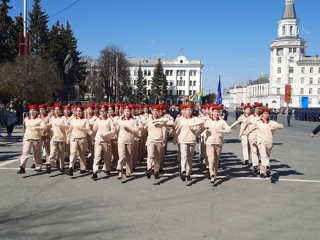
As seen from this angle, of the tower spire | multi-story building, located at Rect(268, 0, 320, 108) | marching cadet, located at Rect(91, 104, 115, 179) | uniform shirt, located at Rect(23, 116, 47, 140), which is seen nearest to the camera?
marching cadet, located at Rect(91, 104, 115, 179)

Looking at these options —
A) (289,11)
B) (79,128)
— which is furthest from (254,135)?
(289,11)

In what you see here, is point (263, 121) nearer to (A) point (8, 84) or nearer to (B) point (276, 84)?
(A) point (8, 84)

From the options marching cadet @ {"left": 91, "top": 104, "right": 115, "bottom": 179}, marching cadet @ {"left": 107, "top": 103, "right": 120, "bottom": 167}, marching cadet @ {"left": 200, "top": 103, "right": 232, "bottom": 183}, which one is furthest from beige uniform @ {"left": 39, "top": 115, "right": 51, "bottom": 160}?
marching cadet @ {"left": 200, "top": 103, "right": 232, "bottom": 183}

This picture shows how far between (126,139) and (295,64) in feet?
348

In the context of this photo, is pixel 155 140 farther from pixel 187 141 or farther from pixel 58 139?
pixel 58 139

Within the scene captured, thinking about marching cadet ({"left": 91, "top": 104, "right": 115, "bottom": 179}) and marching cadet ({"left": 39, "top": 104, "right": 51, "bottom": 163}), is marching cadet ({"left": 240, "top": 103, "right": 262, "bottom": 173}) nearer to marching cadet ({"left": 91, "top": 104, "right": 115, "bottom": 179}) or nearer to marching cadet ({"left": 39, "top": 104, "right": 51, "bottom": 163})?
marching cadet ({"left": 91, "top": 104, "right": 115, "bottom": 179})

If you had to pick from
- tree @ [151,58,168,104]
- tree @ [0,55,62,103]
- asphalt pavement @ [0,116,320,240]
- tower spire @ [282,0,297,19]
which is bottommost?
asphalt pavement @ [0,116,320,240]

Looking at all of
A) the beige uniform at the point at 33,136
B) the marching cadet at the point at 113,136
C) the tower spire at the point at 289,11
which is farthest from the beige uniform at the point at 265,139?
the tower spire at the point at 289,11

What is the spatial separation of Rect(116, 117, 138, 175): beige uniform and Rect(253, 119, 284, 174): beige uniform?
3.51 metres

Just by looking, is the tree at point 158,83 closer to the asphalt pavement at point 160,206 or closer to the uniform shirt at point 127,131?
the uniform shirt at point 127,131

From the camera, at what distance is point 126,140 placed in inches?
364

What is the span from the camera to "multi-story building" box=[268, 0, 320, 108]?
104000 mm

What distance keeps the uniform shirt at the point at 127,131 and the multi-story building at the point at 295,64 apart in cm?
10348

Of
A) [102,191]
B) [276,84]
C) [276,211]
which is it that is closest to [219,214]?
[276,211]
